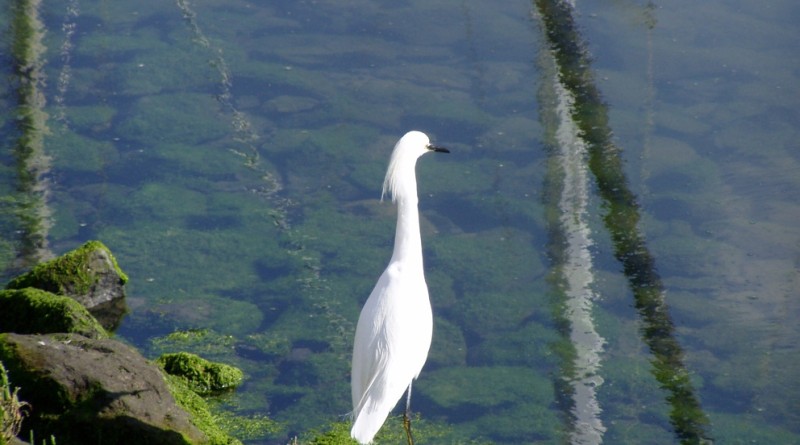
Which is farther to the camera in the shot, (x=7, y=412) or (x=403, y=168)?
(x=403, y=168)

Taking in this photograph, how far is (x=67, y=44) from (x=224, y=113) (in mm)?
1823

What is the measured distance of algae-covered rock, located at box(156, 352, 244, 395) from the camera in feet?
13.9

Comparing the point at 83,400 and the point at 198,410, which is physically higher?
the point at 83,400

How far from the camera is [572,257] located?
17.7ft

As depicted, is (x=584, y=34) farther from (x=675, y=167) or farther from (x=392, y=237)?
(x=392, y=237)

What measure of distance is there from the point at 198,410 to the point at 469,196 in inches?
103

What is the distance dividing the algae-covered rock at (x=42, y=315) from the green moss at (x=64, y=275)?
13.6 inches

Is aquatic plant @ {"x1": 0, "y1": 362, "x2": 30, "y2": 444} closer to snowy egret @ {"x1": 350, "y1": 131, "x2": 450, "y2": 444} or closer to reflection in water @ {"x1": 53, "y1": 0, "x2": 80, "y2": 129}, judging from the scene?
snowy egret @ {"x1": 350, "y1": 131, "x2": 450, "y2": 444}

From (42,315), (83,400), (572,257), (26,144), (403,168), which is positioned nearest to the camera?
(83,400)

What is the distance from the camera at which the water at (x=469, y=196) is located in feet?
14.9

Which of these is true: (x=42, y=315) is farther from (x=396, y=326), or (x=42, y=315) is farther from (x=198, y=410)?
(x=396, y=326)

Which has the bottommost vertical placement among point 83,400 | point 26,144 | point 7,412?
point 26,144

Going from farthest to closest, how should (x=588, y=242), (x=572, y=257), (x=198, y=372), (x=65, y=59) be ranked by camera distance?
1. (x=65, y=59)
2. (x=588, y=242)
3. (x=572, y=257)
4. (x=198, y=372)

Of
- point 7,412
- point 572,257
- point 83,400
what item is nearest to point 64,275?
point 83,400
